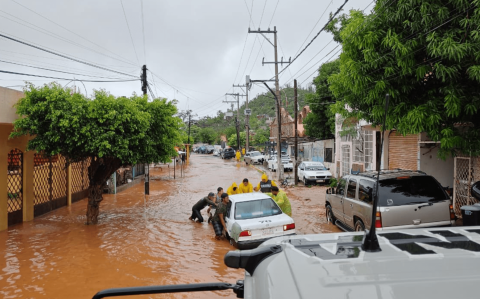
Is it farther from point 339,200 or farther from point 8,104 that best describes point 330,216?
point 8,104

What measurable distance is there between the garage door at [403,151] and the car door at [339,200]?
18.3 feet

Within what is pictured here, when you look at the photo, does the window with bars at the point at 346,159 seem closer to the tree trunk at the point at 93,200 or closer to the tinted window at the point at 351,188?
the tinted window at the point at 351,188

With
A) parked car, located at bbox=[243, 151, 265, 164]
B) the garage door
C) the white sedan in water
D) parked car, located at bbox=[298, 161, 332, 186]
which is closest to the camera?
the white sedan in water

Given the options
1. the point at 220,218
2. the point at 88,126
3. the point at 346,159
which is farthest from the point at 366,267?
the point at 346,159

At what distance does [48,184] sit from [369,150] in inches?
623

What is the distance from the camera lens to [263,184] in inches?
548

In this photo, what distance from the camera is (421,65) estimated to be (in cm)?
898

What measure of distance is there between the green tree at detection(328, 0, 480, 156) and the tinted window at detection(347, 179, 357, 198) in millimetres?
1720

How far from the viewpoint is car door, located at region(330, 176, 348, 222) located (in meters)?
10.6

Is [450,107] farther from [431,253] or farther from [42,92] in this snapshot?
[42,92]

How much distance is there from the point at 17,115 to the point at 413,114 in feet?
36.0

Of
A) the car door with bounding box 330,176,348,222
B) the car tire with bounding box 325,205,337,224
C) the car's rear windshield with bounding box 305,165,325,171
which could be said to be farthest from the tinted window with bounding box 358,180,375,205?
the car's rear windshield with bounding box 305,165,325,171

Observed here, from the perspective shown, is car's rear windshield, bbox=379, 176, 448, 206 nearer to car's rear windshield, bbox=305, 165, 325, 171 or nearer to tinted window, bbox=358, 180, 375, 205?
tinted window, bbox=358, 180, 375, 205

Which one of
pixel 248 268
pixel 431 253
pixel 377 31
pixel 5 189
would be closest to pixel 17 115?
pixel 5 189
